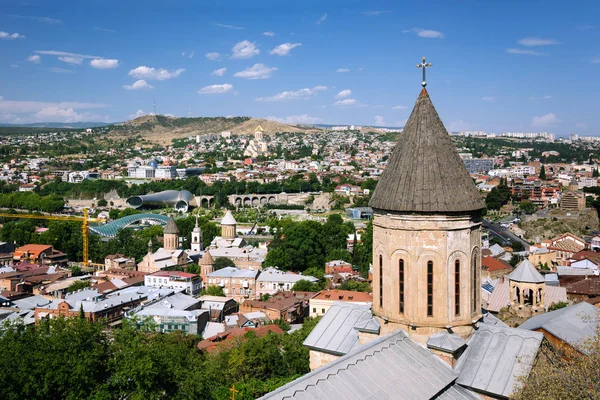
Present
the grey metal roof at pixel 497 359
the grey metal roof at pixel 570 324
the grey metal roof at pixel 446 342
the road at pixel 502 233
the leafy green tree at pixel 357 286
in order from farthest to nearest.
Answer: the road at pixel 502 233 < the leafy green tree at pixel 357 286 < the grey metal roof at pixel 570 324 < the grey metal roof at pixel 446 342 < the grey metal roof at pixel 497 359

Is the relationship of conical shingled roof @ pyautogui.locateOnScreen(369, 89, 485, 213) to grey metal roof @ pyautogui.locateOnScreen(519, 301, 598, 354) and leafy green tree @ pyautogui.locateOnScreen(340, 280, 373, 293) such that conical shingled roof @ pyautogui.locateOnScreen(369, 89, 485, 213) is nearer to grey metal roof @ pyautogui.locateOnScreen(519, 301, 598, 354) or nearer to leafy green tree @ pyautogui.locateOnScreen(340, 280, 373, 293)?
grey metal roof @ pyautogui.locateOnScreen(519, 301, 598, 354)

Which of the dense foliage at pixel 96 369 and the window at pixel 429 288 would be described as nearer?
→ the window at pixel 429 288

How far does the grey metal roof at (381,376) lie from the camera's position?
789 centimetres

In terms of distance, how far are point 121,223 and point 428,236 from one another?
60.3m

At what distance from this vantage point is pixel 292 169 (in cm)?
13088

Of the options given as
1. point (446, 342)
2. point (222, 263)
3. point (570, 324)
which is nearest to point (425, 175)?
point (446, 342)

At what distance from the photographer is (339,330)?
11.4 meters

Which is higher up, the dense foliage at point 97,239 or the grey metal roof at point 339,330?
the grey metal roof at point 339,330

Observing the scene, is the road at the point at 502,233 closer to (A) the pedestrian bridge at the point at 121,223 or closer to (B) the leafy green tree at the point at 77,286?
(B) the leafy green tree at the point at 77,286

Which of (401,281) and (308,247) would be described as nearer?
(401,281)

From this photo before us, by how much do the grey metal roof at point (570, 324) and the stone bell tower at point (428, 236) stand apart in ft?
19.6

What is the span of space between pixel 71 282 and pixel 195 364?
2505 cm

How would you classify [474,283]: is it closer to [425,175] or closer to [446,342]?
[446,342]

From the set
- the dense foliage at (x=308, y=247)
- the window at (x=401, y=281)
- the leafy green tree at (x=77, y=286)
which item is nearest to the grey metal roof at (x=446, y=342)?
the window at (x=401, y=281)
